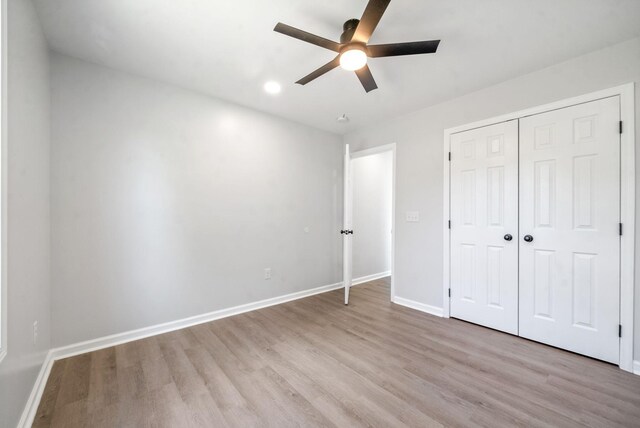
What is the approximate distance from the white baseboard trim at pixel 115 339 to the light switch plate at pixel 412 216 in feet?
6.08

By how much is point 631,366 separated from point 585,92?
7.27 feet

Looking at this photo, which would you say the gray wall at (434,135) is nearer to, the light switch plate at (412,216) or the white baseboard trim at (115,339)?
the light switch plate at (412,216)

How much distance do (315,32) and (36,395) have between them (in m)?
3.11

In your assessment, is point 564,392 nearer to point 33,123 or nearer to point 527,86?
point 527,86

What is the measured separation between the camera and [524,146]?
99.9 inches

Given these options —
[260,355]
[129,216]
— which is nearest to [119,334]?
[129,216]

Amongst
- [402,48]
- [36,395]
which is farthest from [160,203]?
[402,48]

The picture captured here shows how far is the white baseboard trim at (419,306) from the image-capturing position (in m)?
3.13

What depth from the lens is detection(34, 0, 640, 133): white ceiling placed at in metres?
1.71

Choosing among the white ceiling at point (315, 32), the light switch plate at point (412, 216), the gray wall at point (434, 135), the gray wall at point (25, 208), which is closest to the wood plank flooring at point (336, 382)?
the gray wall at point (25, 208)

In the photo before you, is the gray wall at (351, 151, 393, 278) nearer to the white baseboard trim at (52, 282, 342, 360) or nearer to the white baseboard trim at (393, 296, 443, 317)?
the white baseboard trim at (393, 296, 443, 317)

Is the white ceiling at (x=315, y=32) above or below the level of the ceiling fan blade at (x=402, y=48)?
above

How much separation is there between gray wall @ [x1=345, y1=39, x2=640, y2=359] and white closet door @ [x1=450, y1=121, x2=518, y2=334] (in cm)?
19

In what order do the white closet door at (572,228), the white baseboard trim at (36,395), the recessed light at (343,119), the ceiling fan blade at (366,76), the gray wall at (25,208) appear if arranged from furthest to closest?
the recessed light at (343,119) → the white closet door at (572,228) → the ceiling fan blade at (366,76) → the white baseboard trim at (36,395) → the gray wall at (25,208)
